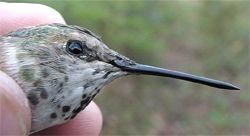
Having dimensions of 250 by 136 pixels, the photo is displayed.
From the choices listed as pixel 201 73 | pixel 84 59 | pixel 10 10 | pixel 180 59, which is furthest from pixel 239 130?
pixel 84 59

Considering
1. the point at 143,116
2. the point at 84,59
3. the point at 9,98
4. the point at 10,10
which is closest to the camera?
the point at 9,98

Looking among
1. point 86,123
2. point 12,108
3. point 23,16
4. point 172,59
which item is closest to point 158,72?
point 12,108

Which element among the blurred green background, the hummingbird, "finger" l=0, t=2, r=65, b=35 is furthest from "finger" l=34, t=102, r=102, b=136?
the blurred green background

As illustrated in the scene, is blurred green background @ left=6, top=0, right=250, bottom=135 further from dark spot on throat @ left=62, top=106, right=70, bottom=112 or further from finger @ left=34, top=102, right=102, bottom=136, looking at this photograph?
dark spot on throat @ left=62, top=106, right=70, bottom=112

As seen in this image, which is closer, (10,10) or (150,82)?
(10,10)

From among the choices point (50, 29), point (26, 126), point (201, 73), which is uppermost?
point (201, 73)

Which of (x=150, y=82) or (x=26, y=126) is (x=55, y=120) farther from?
(x=150, y=82)

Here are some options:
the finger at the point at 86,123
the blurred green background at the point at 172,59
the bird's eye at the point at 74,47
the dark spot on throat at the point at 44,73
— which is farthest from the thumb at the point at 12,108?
the blurred green background at the point at 172,59
